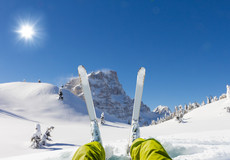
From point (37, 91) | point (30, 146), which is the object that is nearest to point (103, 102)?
point (37, 91)

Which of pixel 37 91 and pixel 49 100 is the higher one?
pixel 37 91

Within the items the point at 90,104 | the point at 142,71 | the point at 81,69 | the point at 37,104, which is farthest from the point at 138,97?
the point at 37,104

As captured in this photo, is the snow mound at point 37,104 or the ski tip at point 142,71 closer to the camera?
the ski tip at point 142,71

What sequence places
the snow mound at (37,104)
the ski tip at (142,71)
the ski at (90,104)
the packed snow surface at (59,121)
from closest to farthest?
the ski at (90,104) → the ski tip at (142,71) → the packed snow surface at (59,121) → the snow mound at (37,104)

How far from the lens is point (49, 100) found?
Result: 1206 inches

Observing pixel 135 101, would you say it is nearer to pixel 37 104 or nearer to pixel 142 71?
pixel 142 71

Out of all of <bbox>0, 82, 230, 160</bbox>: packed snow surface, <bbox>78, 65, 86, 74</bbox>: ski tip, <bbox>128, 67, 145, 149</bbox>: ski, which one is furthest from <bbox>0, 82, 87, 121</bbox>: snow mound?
<bbox>128, 67, 145, 149</bbox>: ski

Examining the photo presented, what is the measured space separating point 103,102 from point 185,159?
179483mm

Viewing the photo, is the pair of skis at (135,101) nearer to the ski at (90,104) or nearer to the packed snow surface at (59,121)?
the ski at (90,104)

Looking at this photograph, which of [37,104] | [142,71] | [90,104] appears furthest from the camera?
[37,104]

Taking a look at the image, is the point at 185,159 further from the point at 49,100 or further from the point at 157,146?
the point at 49,100

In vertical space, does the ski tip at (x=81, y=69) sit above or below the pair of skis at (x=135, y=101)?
above

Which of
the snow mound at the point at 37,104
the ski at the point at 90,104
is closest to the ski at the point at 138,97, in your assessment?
the ski at the point at 90,104

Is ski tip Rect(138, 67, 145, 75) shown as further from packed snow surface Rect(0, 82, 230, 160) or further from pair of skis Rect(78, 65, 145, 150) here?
packed snow surface Rect(0, 82, 230, 160)
